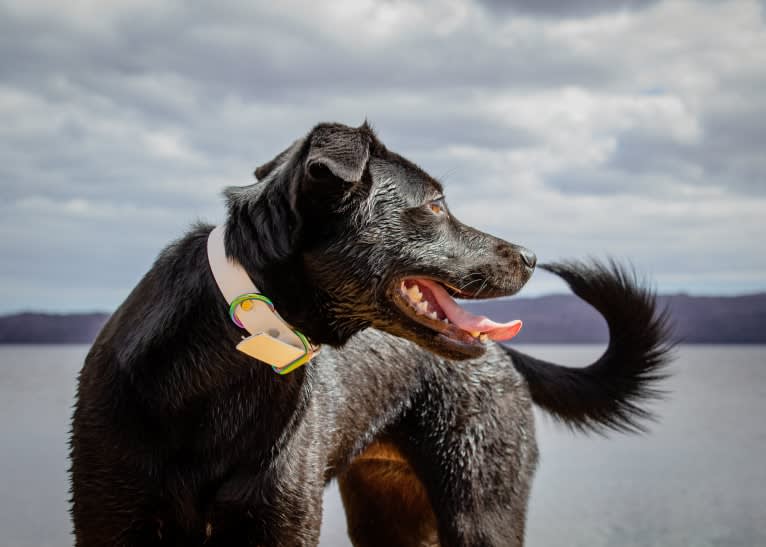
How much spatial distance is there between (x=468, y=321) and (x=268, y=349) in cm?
67

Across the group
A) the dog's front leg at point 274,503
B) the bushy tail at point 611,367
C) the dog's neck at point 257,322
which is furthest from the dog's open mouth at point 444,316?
the bushy tail at point 611,367

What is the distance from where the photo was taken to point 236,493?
9.22ft

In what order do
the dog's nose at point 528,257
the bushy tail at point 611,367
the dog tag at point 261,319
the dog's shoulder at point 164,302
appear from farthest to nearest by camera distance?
the bushy tail at point 611,367, the dog's nose at point 528,257, the dog's shoulder at point 164,302, the dog tag at point 261,319

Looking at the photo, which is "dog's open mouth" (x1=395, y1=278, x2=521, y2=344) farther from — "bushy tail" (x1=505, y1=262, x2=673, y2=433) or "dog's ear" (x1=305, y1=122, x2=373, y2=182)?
"bushy tail" (x1=505, y1=262, x2=673, y2=433)

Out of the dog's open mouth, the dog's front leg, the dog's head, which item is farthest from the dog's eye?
the dog's front leg

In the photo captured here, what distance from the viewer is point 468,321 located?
2.81 m

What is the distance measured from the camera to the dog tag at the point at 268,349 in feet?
8.34

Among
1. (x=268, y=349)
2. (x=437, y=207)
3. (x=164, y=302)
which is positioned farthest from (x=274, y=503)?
(x=437, y=207)

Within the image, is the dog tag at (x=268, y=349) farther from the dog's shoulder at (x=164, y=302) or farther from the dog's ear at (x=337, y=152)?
the dog's ear at (x=337, y=152)

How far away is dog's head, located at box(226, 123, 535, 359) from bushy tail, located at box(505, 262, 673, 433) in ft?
4.07

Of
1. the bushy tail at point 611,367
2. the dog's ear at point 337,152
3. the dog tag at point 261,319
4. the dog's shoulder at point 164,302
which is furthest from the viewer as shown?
the bushy tail at point 611,367

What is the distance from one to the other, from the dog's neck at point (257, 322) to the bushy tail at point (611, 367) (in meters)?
1.66

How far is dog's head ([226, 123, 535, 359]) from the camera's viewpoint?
2.60 metres

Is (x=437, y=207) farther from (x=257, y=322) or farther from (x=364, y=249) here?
(x=257, y=322)
